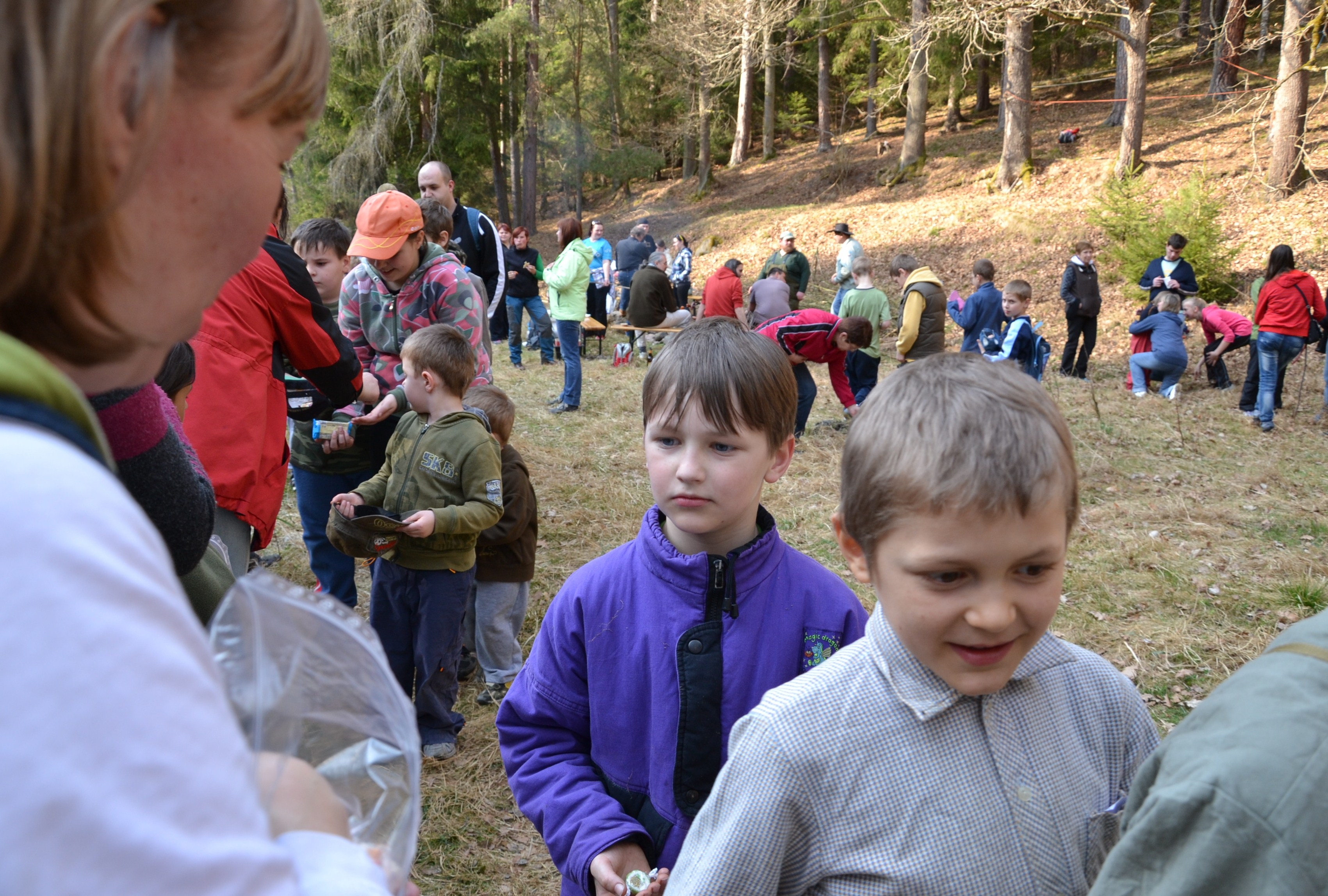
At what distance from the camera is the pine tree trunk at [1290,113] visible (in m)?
14.4

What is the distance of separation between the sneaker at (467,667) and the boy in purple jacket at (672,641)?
2.55m

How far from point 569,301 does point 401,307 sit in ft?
23.1

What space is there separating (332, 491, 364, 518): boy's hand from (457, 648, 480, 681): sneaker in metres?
1.24

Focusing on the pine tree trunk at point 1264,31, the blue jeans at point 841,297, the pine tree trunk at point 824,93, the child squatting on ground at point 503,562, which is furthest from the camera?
the pine tree trunk at point 824,93

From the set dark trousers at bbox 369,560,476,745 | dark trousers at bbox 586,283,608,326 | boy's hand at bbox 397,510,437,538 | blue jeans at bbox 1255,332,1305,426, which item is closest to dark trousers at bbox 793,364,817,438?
blue jeans at bbox 1255,332,1305,426

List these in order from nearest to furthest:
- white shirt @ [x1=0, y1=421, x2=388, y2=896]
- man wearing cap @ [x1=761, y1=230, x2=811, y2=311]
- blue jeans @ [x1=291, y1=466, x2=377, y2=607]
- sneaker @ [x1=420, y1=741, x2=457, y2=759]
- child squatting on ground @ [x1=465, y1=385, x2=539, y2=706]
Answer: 1. white shirt @ [x1=0, y1=421, x2=388, y2=896]
2. sneaker @ [x1=420, y1=741, x2=457, y2=759]
3. child squatting on ground @ [x1=465, y1=385, x2=539, y2=706]
4. blue jeans @ [x1=291, y1=466, x2=377, y2=607]
5. man wearing cap @ [x1=761, y1=230, x2=811, y2=311]

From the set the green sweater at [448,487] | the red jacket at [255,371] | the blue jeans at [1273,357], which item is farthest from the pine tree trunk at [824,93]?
the red jacket at [255,371]

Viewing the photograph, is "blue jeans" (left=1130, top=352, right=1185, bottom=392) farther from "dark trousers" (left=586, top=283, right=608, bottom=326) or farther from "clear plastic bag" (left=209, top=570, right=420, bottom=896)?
"clear plastic bag" (left=209, top=570, right=420, bottom=896)

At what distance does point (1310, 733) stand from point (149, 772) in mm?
1033

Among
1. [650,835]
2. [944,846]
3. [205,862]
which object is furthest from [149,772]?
[650,835]

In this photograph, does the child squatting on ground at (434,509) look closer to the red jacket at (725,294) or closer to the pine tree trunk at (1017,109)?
the red jacket at (725,294)

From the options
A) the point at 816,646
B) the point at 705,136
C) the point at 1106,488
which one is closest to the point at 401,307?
the point at 816,646

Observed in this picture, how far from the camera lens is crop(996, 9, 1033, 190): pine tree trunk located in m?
20.3

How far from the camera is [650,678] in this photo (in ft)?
6.25
